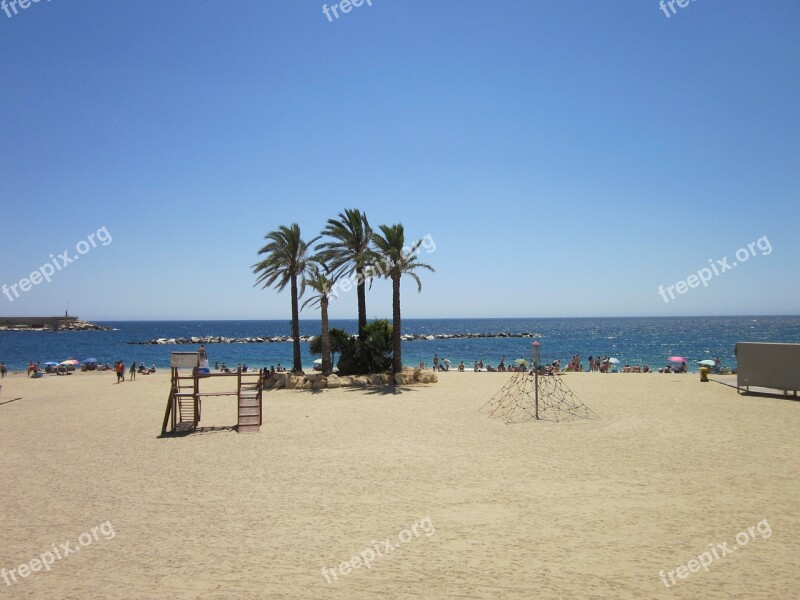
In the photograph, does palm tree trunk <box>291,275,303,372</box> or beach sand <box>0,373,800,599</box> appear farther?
palm tree trunk <box>291,275,303,372</box>

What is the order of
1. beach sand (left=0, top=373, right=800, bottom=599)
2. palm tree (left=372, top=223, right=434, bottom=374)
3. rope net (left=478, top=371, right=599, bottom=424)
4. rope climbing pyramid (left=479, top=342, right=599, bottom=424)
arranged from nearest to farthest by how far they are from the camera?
beach sand (left=0, top=373, right=800, bottom=599) → rope climbing pyramid (left=479, top=342, right=599, bottom=424) → rope net (left=478, top=371, right=599, bottom=424) → palm tree (left=372, top=223, right=434, bottom=374)

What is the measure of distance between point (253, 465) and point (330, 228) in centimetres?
1990

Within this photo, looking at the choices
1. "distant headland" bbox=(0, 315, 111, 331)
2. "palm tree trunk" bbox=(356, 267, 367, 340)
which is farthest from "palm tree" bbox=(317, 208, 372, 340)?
"distant headland" bbox=(0, 315, 111, 331)

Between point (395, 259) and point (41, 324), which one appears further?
point (41, 324)

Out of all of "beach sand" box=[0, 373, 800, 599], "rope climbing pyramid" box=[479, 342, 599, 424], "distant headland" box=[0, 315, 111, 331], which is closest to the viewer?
"beach sand" box=[0, 373, 800, 599]

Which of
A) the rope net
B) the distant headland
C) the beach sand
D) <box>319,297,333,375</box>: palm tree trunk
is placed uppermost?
the distant headland

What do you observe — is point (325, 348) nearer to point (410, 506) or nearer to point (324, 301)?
point (324, 301)

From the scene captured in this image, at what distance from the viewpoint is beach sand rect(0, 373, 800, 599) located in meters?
6.85

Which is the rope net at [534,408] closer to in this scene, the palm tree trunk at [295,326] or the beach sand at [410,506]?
the beach sand at [410,506]

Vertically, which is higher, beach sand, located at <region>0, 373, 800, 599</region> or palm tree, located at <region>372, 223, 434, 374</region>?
palm tree, located at <region>372, 223, 434, 374</region>

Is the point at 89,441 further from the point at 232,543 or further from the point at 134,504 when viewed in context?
the point at 232,543

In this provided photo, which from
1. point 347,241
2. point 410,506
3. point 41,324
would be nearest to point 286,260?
point 347,241

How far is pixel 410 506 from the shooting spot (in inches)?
377

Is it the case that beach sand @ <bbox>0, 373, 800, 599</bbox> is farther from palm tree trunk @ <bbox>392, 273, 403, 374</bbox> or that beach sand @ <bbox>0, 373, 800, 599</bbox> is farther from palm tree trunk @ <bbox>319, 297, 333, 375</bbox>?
palm tree trunk @ <bbox>319, 297, 333, 375</bbox>
